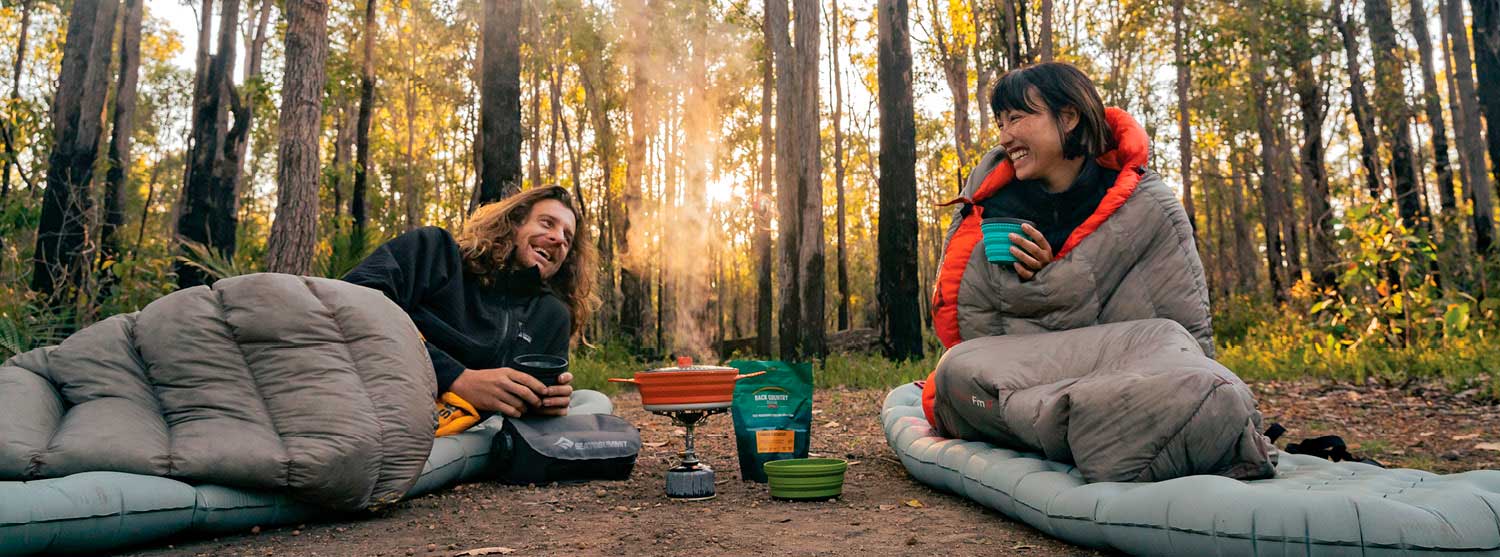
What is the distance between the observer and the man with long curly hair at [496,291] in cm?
354

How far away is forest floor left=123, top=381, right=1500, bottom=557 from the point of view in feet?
8.23

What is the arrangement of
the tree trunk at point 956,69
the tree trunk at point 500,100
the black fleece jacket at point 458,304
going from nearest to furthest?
the black fleece jacket at point 458,304 < the tree trunk at point 500,100 < the tree trunk at point 956,69

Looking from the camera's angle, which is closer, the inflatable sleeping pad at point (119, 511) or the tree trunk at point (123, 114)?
the inflatable sleeping pad at point (119, 511)

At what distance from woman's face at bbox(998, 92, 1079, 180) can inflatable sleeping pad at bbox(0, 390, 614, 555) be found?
235cm

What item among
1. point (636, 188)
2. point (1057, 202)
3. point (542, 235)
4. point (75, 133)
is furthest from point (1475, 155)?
point (75, 133)

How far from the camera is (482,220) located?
392 centimetres

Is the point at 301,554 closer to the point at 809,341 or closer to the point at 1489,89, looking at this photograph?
the point at 809,341

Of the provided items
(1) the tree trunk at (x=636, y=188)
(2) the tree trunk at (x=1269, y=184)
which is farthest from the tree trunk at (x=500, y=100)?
(2) the tree trunk at (x=1269, y=184)

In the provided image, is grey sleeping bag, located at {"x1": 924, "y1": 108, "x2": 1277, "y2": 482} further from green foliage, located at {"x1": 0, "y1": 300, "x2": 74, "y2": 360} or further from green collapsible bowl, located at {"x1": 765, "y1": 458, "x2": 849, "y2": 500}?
green foliage, located at {"x1": 0, "y1": 300, "x2": 74, "y2": 360}

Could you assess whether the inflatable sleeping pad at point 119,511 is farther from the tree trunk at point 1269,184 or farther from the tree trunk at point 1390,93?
the tree trunk at point 1269,184

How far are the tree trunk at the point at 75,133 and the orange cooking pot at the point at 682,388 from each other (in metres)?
9.84

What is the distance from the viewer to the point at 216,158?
13328 mm

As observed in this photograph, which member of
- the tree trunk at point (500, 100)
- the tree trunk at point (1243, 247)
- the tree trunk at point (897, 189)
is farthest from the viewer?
the tree trunk at point (1243, 247)

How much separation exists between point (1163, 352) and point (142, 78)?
33.1 meters
